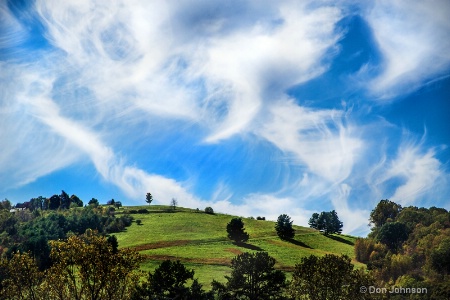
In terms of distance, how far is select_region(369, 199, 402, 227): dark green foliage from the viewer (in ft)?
531

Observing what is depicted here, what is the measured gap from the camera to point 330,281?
51.2 m

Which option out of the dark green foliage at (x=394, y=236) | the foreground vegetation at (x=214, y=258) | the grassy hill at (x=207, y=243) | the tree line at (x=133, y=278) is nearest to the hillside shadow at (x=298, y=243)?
the grassy hill at (x=207, y=243)

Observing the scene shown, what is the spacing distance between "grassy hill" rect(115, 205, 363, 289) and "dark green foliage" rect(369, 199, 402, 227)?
2000cm

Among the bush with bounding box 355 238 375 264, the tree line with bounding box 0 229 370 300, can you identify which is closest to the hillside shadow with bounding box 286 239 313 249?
the bush with bounding box 355 238 375 264

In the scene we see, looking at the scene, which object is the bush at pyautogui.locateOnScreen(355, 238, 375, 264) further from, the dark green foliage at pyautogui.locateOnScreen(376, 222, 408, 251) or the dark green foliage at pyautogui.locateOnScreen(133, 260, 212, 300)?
the dark green foliage at pyautogui.locateOnScreen(133, 260, 212, 300)

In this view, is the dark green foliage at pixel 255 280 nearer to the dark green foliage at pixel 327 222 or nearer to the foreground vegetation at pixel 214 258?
the foreground vegetation at pixel 214 258

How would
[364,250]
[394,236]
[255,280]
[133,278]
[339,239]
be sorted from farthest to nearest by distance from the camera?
[339,239] → [394,236] → [364,250] → [255,280] → [133,278]

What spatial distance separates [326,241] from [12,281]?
111 metres

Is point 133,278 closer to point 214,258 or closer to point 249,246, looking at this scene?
point 214,258

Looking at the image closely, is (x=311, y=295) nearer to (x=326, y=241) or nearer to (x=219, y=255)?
(x=219, y=255)

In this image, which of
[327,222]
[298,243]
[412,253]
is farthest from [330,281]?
[327,222]

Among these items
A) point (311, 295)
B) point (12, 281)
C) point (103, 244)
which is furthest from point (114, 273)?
point (311, 295)

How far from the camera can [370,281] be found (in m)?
52.5

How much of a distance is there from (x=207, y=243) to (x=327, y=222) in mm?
63567
